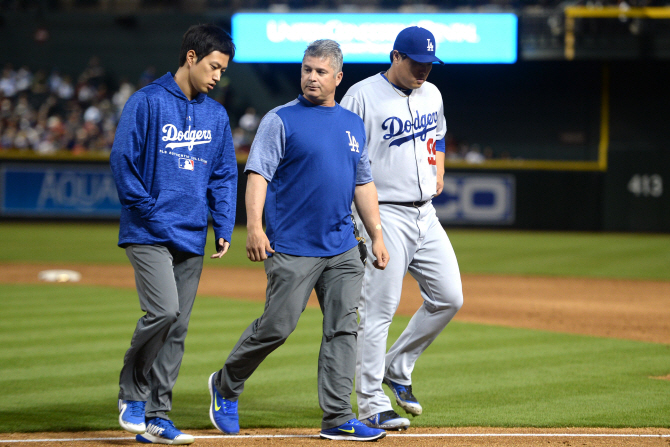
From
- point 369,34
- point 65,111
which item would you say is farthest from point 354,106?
point 65,111

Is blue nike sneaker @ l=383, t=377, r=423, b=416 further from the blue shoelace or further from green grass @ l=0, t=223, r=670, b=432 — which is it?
the blue shoelace

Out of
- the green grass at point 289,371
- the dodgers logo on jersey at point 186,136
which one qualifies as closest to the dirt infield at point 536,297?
the green grass at point 289,371

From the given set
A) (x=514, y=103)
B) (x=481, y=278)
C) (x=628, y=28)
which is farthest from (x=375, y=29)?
(x=481, y=278)

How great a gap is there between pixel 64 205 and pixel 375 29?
10737mm

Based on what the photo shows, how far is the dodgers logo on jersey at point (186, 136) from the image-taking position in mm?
4062

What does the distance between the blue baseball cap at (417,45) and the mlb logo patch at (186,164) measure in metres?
1.40

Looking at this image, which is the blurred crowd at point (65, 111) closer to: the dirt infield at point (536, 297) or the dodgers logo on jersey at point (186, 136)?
the dirt infield at point (536, 297)

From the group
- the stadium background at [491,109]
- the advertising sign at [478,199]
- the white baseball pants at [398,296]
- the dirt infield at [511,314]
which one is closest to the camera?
the dirt infield at [511,314]

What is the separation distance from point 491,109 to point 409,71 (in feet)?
77.4

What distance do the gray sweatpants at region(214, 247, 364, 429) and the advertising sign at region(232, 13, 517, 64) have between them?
20855 millimetres

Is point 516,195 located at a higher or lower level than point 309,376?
lower

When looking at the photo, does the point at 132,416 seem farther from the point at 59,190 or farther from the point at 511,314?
the point at 59,190

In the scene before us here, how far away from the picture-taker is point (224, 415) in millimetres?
4449

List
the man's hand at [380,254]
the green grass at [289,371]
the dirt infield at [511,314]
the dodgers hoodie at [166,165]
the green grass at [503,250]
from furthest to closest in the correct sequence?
the green grass at [503,250] < the green grass at [289,371] < the man's hand at [380,254] < the dirt infield at [511,314] < the dodgers hoodie at [166,165]
